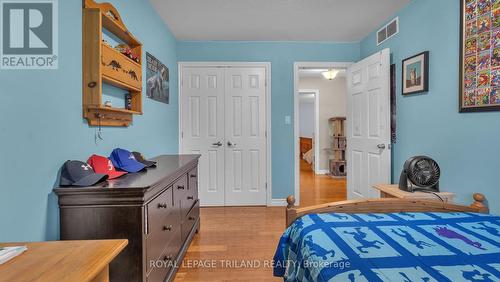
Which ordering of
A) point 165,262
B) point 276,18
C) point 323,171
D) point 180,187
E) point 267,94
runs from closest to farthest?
1. point 165,262
2. point 180,187
3. point 276,18
4. point 267,94
5. point 323,171

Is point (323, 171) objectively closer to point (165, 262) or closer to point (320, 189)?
point (320, 189)

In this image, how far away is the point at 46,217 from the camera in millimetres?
1298

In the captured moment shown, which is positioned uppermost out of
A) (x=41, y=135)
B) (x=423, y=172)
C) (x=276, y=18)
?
(x=276, y=18)

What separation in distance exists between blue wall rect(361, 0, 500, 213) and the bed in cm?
64

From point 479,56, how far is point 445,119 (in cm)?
55

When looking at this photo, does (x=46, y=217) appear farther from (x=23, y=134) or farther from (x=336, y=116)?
(x=336, y=116)

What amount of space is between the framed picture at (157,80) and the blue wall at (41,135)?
977 mm

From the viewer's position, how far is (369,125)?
3.22 m

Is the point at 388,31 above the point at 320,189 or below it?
above

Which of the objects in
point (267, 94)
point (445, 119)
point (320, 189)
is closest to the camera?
point (445, 119)

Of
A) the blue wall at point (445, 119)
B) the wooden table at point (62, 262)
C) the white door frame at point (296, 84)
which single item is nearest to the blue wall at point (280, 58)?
the white door frame at point (296, 84)

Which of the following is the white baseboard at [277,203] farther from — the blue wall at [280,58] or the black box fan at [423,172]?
the black box fan at [423,172]

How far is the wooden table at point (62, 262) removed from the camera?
2.37ft

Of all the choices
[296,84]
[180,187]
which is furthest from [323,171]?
[180,187]
